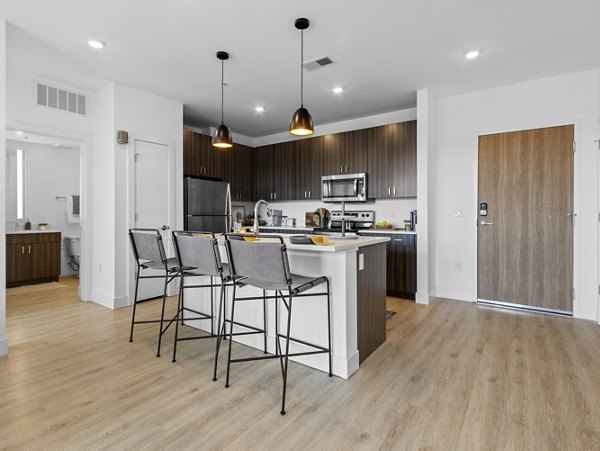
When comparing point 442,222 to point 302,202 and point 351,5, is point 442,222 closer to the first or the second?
point 302,202

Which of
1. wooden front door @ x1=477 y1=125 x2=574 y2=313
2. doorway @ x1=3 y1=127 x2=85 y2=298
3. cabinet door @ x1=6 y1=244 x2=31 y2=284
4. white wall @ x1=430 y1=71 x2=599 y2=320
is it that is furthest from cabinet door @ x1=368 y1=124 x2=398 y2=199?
cabinet door @ x1=6 y1=244 x2=31 y2=284

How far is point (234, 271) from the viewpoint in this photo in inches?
80.7

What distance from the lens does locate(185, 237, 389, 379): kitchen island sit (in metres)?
2.17

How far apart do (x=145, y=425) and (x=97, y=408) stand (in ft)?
1.22

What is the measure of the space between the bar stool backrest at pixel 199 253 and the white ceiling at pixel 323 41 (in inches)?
66.8

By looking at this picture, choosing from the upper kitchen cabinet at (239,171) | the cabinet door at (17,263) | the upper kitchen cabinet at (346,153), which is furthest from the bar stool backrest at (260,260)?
the cabinet door at (17,263)

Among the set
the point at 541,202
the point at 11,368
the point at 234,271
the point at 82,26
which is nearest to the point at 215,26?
the point at 82,26

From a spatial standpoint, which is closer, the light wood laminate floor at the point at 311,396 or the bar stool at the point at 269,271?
the light wood laminate floor at the point at 311,396

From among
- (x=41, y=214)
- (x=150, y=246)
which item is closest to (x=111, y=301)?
(x=150, y=246)

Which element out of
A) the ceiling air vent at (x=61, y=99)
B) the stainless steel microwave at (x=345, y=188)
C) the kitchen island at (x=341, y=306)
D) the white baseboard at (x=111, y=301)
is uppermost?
the ceiling air vent at (x=61, y=99)

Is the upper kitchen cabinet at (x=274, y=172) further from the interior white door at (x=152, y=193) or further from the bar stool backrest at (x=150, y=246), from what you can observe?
the bar stool backrest at (x=150, y=246)

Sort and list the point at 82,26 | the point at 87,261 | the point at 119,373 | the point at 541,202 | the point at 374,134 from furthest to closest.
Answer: the point at 374,134 → the point at 87,261 → the point at 541,202 → the point at 82,26 → the point at 119,373

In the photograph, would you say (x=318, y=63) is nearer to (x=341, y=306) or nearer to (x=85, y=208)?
(x=341, y=306)

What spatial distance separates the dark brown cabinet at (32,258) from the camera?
187 inches
